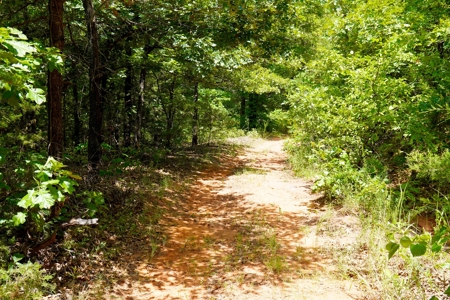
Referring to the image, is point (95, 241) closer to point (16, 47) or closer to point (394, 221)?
point (16, 47)

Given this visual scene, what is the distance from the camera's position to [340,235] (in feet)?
17.4

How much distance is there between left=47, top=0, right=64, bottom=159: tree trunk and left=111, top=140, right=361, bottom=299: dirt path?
2.13 m

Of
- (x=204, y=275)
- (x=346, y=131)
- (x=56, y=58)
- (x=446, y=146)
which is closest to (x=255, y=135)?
(x=346, y=131)

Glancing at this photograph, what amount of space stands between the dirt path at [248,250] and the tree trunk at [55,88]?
6.99ft

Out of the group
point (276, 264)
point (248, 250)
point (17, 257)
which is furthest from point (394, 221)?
point (17, 257)

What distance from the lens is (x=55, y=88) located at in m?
4.54

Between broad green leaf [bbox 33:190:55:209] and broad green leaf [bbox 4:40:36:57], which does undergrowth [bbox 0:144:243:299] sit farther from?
broad green leaf [bbox 4:40:36:57]

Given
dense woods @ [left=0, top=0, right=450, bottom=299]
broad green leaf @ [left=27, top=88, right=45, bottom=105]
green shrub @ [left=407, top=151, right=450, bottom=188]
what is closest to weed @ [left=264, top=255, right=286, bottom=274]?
dense woods @ [left=0, top=0, right=450, bottom=299]

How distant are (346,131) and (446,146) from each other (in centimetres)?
207

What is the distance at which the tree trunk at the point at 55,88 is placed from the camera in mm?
4461

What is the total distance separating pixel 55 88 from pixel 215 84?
7.57m

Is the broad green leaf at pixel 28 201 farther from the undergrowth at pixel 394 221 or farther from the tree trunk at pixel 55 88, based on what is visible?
the undergrowth at pixel 394 221

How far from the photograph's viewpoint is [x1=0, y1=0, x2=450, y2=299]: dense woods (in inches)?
141

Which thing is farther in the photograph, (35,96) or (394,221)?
(394,221)
